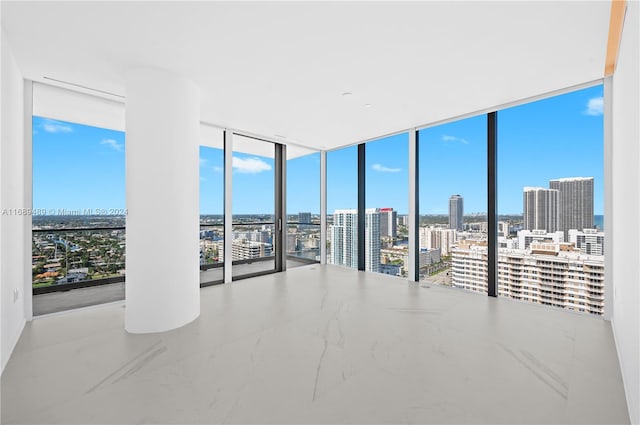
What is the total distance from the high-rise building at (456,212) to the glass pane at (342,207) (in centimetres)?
193

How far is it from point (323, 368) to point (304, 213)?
4.33 m

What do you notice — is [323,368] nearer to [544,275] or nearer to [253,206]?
[544,275]

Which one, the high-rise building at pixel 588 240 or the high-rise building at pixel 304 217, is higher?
the high-rise building at pixel 304 217

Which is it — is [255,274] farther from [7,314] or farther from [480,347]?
[480,347]

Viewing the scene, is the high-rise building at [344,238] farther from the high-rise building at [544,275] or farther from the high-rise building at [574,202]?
the high-rise building at [574,202]

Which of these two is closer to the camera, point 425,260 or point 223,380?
point 223,380

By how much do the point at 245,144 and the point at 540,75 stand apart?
4303mm

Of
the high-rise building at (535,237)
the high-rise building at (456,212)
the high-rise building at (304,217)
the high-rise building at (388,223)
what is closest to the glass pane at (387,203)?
the high-rise building at (388,223)

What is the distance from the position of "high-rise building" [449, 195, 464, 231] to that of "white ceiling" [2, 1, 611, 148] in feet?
4.61

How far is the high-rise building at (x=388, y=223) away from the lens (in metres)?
5.18

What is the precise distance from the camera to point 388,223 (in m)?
5.35

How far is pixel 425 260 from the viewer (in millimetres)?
4715

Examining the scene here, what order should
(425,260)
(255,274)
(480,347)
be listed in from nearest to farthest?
(480,347)
(425,260)
(255,274)

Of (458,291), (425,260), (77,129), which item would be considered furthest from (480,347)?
(77,129)
